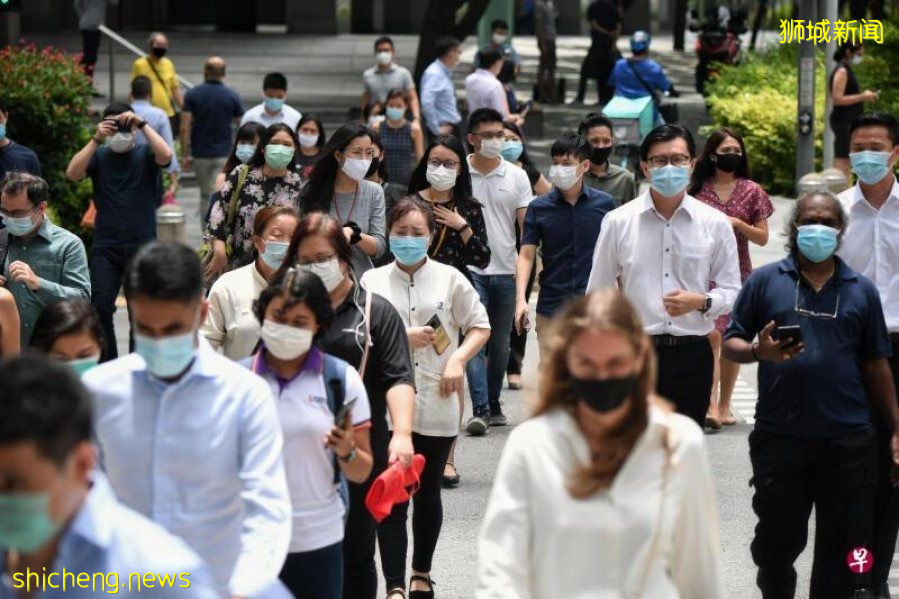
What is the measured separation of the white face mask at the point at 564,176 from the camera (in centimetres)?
1005

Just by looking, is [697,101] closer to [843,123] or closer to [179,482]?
[843,123]

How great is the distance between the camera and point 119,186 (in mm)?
11969

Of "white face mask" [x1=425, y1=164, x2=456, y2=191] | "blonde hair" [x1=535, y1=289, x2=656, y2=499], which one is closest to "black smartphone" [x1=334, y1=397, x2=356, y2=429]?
"blonde hair" [x1=535, y1=289, x2=656, y2=499]

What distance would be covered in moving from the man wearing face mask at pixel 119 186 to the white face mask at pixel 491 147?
2.26 meters

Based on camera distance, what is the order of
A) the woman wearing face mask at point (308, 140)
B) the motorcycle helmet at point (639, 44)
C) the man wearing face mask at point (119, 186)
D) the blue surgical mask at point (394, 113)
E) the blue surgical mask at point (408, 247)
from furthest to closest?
1. the motorcycle helmet at point (639, 44)
2. the blue surgical mask at point (394, 113)
3. the woman wearing face mask at point (308, 140)
4. the man wearing face mask at point (119, 186)
5. the blue surgical mask at point (408, 247)

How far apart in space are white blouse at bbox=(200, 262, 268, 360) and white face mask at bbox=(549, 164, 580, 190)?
3.49 metres

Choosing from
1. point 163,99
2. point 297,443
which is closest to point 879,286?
point 297,443

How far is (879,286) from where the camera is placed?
304 inches

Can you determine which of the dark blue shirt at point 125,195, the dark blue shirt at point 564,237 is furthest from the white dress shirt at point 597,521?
the dark blue shirt at point 125,195

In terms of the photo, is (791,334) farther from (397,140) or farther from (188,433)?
(397,140)

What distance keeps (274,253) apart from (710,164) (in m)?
4.04

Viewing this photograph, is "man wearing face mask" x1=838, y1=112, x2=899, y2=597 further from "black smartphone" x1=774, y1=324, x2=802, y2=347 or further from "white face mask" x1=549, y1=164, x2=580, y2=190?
"white face mask" x1=549, y1=164, x2=580, y2=190

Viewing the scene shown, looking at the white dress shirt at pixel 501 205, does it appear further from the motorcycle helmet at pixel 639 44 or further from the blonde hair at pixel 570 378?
the motorcycle helmet at pixel 639 44

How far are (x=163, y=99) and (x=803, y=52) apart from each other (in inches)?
293
